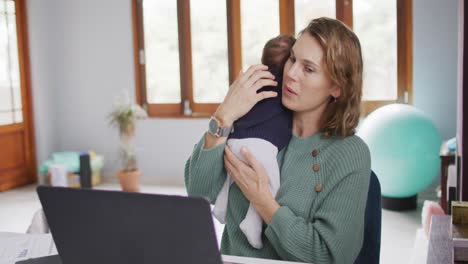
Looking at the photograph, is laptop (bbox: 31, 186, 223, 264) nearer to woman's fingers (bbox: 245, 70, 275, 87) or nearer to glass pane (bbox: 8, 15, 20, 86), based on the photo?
woman's fingers (bbox: 245, 70, 275, 87)

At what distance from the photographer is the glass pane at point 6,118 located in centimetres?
625

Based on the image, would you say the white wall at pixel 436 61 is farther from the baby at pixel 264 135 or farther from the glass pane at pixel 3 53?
the glass pane at pixel 3 53

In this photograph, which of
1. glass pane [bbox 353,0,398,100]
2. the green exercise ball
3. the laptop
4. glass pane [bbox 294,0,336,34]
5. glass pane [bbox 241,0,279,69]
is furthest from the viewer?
glass pane [bbox 241,0,279,69]

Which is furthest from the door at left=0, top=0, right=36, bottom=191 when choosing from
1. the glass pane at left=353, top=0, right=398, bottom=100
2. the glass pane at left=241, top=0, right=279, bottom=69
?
the glass pane at left=353, top=0, right=398, bottom=100

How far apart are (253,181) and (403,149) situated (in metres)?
3.25

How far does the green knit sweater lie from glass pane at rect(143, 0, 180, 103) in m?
4.67

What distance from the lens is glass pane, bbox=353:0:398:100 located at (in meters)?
5.32

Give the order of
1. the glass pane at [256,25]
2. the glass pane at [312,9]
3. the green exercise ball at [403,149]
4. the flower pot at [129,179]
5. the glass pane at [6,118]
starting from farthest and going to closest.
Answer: the glass pane at [6,118] → the flower pot at [129,179] → the glass pane at [256,25] → the glass pane at [312,9] → the green exercise ball at [403,149]

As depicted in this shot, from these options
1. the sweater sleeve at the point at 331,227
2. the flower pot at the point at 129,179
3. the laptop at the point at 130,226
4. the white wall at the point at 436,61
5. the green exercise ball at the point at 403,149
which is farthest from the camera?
the flower pot at the point at 129,179

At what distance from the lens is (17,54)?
643cm

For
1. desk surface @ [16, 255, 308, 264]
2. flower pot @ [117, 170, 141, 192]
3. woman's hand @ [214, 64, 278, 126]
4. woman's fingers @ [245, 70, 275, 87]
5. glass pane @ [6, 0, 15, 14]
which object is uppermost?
glass pane @ [6, 0, 15, 14]

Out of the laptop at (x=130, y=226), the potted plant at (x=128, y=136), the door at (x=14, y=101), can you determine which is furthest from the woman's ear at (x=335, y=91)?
the door at (x=14, y=101)

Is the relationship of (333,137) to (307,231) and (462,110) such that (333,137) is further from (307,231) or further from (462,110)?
(462,110)

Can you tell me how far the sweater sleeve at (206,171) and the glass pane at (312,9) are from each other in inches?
161
